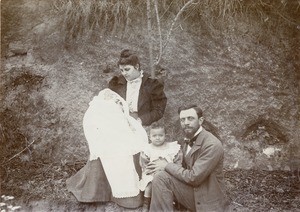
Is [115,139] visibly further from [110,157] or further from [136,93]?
[136,93]

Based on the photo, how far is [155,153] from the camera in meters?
3.50

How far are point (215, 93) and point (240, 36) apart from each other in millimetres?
836

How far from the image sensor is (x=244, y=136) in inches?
185

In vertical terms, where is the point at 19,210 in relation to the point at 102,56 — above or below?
below

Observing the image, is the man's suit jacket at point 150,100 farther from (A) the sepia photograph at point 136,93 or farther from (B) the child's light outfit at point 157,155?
(B) the child's light outfit at point 157,155

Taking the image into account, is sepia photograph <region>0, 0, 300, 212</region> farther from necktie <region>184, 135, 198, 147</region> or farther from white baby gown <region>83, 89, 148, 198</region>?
necktie <region>184, 135, 198, 147</region>

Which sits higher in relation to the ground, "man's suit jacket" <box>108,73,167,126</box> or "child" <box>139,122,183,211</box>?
"man's suit jacket" <box>108,73,167,126</box>

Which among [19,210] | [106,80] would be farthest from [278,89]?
[19,210]

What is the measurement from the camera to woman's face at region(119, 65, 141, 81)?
12.9ft

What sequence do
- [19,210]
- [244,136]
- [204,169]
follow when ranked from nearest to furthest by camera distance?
1. [204,169]
2. [19,210]
3. [244,136]

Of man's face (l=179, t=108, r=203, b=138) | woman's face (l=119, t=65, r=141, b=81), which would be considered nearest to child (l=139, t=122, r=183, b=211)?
man's face (l=179, t=108, r=203, b=138)

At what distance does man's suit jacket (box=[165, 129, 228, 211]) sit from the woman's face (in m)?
1.07

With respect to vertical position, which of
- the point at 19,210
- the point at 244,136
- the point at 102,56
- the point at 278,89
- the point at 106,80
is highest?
the point at 102,56

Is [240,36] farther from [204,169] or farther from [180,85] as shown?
[204,169]
